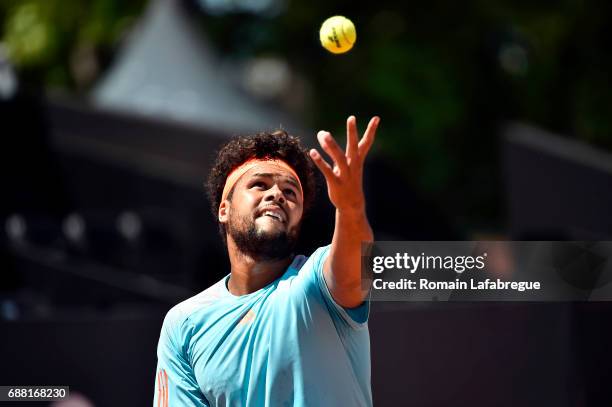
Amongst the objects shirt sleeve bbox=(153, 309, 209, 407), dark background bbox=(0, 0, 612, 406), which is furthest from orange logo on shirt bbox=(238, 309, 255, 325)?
dark background bbox=(0, 0, 612, 406)

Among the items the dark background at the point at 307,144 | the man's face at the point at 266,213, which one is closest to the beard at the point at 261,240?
the man's face at the point at 266,213

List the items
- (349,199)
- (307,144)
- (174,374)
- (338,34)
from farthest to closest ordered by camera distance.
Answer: (307,144) < (338,34) < (174,374) < (349,199)

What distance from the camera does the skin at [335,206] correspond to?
300 centimetres

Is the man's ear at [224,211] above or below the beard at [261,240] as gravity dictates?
above

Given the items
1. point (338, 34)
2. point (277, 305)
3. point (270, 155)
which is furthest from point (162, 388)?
point (338, 34)

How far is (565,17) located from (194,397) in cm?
1228

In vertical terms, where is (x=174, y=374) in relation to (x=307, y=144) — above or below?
below

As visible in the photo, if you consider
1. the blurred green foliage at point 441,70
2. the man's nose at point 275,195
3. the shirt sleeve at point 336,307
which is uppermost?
the blurred green foliage at point 441,70

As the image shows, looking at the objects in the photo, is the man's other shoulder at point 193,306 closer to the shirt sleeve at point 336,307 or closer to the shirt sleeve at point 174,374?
the shirt sleeve at point 174,374

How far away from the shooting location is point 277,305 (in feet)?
10.6

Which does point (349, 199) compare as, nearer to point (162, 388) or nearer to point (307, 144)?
point (162, 388)

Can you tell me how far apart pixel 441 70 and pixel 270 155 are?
13269 millimetres

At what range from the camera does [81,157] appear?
44.7ft

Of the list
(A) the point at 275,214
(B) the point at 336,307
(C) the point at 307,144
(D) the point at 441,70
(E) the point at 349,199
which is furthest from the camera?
(D) the point at 441,70
